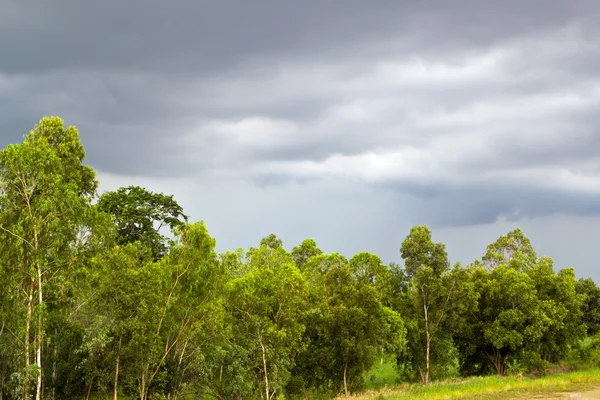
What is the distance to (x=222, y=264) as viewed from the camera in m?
38.7

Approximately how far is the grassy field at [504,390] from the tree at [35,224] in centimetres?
2572

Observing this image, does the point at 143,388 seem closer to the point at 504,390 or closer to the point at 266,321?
the point at 266,321

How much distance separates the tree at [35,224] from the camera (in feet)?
96.6

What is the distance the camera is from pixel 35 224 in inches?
1176

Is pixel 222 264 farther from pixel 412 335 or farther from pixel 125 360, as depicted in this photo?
pixel 412 335

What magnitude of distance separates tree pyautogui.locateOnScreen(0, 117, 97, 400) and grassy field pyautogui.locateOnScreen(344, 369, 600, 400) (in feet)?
84.4

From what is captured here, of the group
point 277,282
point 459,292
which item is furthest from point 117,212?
point 459,292

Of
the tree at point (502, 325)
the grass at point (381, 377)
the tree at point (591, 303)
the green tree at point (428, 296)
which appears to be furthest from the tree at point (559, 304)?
the tree at point (591, 303)

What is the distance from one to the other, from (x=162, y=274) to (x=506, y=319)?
4209 centimetres

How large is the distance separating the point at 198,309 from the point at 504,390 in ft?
85.0

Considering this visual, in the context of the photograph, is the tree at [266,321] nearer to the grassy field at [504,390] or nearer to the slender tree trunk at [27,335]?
the grassy field at [504,390]

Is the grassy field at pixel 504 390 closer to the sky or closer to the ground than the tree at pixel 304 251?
closer to the ground

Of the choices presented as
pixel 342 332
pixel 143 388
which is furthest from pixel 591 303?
pixel 143 388

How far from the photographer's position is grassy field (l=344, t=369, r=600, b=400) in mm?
42688
